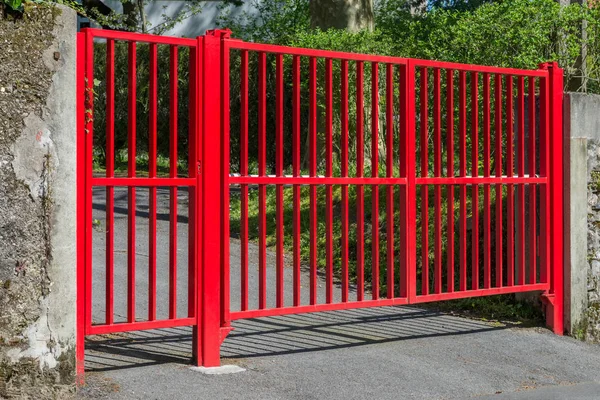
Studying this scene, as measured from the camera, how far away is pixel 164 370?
19.1ft

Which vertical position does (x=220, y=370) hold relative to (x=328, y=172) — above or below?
below

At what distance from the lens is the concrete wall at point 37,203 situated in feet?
16.1

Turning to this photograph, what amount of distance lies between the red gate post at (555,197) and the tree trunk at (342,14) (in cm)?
830

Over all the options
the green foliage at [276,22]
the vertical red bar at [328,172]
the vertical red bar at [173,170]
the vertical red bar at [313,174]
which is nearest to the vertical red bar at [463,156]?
the vertical red bar at [328,172]

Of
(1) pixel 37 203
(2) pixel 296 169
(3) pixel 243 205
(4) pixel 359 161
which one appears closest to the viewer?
(1) pixel 37 203

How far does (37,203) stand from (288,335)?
8.77ft

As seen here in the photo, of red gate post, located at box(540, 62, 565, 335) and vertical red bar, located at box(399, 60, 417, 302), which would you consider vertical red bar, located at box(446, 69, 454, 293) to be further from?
red gate post, located at box(540, 62, 565, 335)

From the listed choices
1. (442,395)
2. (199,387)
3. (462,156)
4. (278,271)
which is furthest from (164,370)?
(462,156)

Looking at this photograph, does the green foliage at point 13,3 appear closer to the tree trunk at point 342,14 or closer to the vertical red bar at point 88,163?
the vertical red bar at point 88,163

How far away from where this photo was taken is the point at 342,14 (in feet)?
52.0

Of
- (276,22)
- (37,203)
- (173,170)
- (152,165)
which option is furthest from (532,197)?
(276,22)

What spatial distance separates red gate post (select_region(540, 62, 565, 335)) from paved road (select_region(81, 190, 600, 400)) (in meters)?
0.25

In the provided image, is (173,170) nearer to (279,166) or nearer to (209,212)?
(209,212)

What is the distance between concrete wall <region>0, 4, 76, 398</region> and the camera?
194 inches
